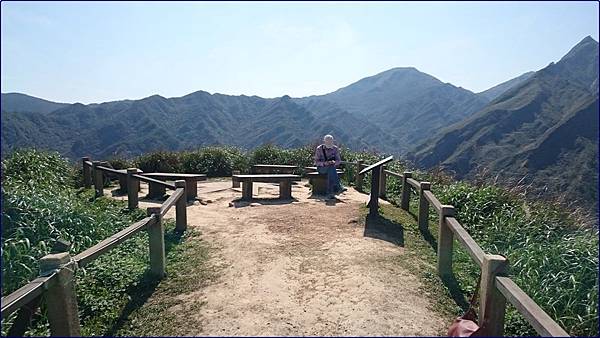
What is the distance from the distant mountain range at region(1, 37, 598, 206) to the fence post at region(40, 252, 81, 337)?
25610 millimetres

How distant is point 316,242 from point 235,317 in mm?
2084

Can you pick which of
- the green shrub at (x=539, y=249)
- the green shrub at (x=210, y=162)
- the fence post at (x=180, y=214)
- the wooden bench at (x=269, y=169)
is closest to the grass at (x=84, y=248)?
the fence post at (x=180, y=214)

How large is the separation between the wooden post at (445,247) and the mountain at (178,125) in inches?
1948

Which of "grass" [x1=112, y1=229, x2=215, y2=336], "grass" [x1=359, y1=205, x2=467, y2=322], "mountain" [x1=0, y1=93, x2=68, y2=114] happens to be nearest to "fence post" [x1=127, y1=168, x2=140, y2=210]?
"grass" [x1=112, y1=229, x2=215, y2=336]

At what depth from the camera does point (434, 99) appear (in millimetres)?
162000

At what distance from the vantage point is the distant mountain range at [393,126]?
53375mm

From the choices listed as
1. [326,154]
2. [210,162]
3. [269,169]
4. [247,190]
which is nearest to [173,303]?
[247,190]

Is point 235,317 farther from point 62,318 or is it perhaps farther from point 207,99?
point 207,99

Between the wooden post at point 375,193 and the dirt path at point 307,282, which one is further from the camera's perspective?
the wooden post at point 375,193

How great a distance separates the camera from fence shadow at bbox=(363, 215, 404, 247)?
209 inches

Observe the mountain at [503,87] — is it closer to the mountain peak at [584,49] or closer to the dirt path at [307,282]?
the mountain peak at [584,49]

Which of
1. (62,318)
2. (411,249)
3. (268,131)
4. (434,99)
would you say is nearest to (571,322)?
(411,249)

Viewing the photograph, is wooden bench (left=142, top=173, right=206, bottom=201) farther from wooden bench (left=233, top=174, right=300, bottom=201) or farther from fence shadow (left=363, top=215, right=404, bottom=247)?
fence shadow (left=363, top=215, right=404, bottom=247)

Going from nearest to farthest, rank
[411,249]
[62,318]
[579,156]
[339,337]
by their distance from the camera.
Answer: [62,318] < [339,337] < [411,249] < [579,156]
